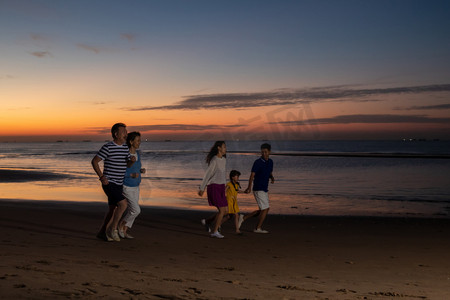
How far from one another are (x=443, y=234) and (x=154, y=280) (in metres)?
6.81

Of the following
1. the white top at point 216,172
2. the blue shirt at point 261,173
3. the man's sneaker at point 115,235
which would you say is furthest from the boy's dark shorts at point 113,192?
the blue shirt at point 261,173

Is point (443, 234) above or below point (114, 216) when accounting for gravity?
below

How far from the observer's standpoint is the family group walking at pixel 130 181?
6973 millimetres

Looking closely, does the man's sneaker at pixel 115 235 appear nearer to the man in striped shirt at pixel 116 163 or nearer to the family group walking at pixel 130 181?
the family group walking at pixel 130 181

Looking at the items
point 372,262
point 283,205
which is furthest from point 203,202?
point 372,262

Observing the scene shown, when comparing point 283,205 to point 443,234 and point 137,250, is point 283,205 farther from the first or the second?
point 137,250

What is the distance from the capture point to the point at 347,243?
25.6 feet

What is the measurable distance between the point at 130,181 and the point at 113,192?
1.58 ft

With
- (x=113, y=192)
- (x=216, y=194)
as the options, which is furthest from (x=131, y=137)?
(x=216, y=194)

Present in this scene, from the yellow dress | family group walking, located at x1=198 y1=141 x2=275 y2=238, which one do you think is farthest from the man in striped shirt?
the yellow dress

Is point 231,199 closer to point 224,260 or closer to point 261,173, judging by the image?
point 261,173

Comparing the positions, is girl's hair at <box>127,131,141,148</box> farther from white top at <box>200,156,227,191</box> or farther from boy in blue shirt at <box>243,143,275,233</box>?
boy in blue shirt at <box>243,143,275,233</box>

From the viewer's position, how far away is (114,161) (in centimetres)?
694

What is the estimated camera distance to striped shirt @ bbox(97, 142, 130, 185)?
6916 mm
